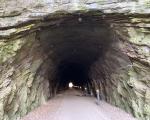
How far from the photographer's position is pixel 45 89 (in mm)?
16531

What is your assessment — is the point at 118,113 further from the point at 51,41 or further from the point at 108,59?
the point at 51,41

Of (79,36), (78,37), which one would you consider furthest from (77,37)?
(79,36)

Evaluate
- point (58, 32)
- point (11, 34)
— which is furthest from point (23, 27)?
point (58, 32)

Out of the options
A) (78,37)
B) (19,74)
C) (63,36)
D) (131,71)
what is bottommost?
(131,71)

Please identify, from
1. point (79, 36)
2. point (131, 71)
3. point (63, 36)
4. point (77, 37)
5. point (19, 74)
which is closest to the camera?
point (19, 74)

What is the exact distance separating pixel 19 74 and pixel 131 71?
453 cm

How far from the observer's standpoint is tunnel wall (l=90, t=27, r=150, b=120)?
32.6ft

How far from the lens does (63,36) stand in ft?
41.9

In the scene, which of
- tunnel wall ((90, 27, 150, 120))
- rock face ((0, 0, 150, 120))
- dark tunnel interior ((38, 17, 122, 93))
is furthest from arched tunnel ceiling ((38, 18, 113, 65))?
tunnel wall ((90, 27, 150, 120))

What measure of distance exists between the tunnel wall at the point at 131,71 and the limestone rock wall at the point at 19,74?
3446mm

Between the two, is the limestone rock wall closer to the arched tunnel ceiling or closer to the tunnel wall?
the arched tunnel ceiling

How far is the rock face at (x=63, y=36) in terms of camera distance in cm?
925

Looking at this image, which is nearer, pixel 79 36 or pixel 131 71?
pixel 131 71

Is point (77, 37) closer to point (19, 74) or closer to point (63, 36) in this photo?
point (63, 36)
